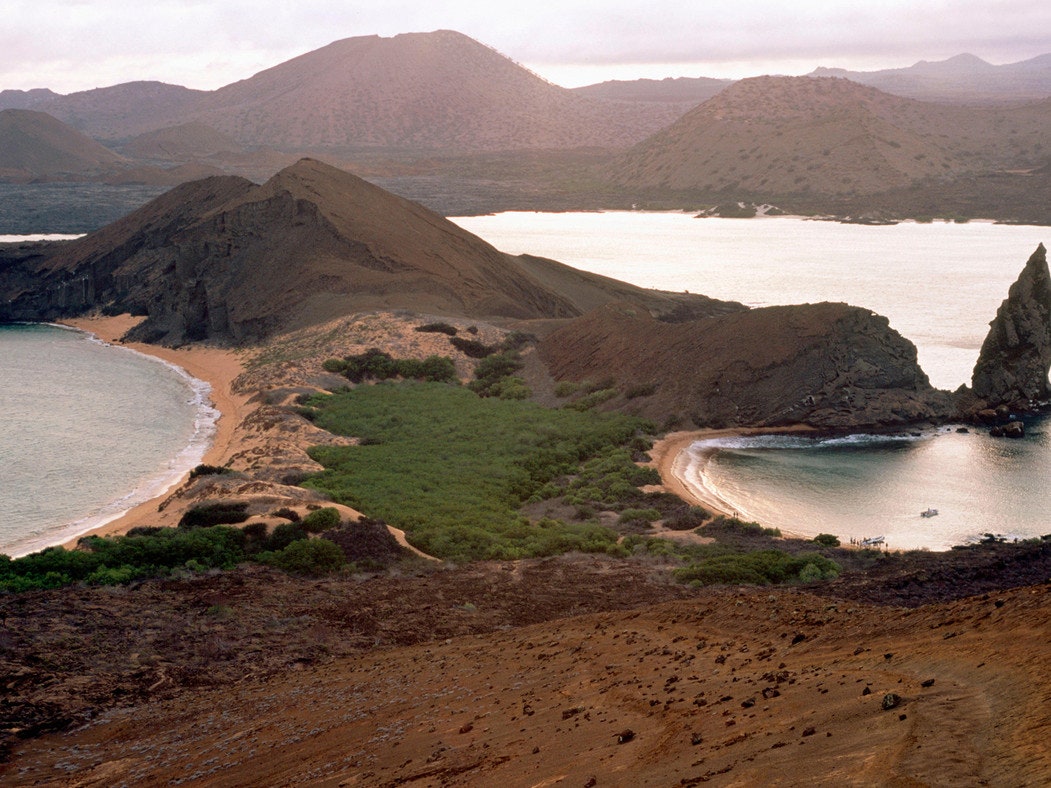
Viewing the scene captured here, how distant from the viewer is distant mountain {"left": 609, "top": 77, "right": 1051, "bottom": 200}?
15638 centimetres

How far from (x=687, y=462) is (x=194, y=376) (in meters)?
32.4

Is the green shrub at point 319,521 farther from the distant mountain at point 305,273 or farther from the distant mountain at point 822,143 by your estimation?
the distant mountain at point 822,143

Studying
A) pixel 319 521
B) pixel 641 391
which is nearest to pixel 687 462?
pixel 641 391

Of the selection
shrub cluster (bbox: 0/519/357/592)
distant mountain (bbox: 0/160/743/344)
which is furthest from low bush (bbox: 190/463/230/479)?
distant mountain (bbox: 0/160/743/344)

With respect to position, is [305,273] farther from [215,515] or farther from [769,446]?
[215,515]

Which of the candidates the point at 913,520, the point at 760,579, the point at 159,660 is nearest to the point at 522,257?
the point at 913,520

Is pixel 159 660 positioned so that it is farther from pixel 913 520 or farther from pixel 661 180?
pixel 661 180

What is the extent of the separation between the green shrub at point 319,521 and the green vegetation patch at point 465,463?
2.30 m

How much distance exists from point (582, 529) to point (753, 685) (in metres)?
17.2

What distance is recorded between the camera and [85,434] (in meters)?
45.4

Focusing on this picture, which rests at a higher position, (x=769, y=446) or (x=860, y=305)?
(x=860, y=305)

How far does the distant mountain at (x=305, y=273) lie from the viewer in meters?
65.4

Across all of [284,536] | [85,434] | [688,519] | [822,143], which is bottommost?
[688,519]

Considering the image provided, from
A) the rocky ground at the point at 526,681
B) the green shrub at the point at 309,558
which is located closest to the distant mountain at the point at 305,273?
the green shrub at the point at 309,558
